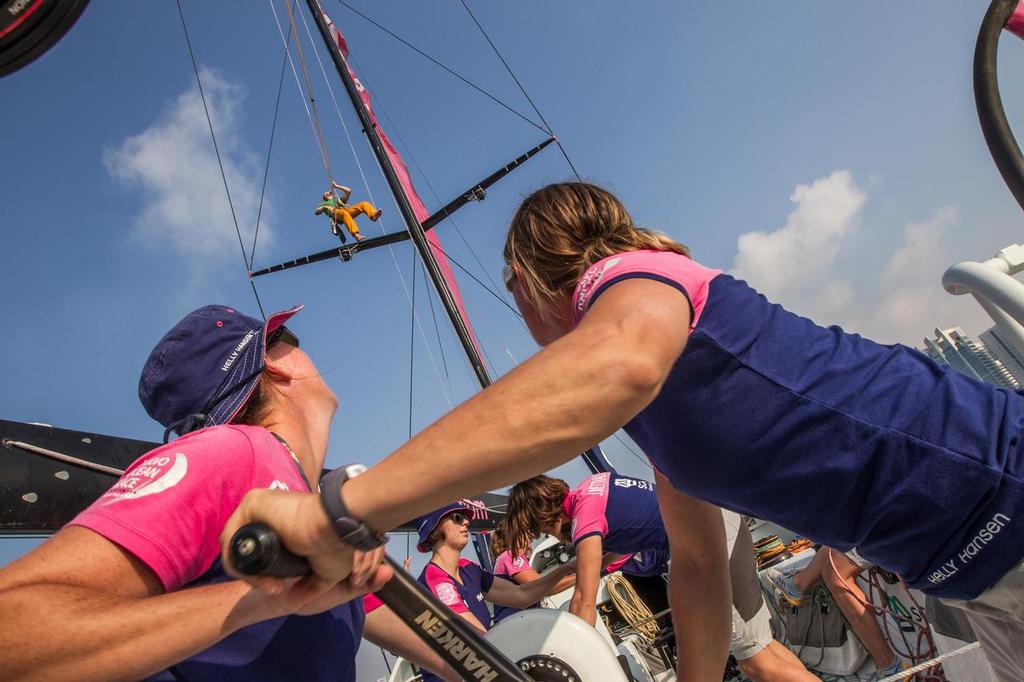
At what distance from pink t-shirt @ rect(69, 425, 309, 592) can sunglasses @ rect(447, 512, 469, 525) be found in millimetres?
3346

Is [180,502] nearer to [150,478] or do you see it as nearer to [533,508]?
[150,478]

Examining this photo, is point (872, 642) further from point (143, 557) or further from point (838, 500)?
point (143, 557)

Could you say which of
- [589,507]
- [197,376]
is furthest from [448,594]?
[197,376]

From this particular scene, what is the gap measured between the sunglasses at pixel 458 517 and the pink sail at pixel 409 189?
7399 mm

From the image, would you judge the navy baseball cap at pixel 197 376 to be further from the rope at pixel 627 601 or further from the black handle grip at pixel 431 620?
the rope at pixel 627 601

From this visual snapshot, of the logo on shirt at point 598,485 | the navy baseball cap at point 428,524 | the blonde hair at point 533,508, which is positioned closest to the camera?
the logo on shirt at point 598,485

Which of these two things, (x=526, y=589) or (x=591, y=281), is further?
(x=526, y=589)

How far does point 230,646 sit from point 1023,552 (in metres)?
1.50

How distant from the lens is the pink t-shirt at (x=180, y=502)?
1007mm

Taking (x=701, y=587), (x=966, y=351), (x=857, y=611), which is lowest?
(x=857, y=611)

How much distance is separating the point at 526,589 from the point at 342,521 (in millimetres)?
4165

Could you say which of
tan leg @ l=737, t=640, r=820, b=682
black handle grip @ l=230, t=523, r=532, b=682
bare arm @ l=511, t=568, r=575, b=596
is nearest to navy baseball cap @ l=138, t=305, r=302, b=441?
black handle grip @ l=230, t=523, r=532, b=682

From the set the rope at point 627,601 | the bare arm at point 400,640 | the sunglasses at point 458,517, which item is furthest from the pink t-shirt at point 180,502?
the rope at point 627,601

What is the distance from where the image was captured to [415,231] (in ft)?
39.2
